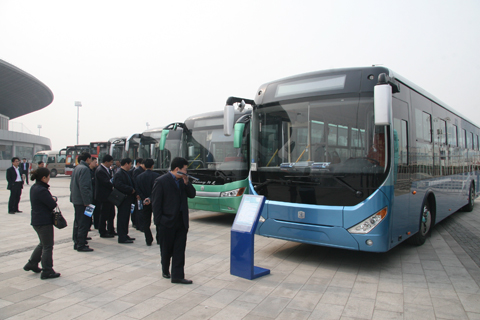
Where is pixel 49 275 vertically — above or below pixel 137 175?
below

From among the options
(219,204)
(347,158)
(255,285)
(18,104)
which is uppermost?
(18,104)

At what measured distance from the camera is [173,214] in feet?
16.3

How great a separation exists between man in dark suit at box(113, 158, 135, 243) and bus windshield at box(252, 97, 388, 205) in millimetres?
2834

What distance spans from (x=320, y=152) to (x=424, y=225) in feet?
10.5

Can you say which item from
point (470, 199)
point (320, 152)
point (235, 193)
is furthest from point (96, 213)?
point (470, 199)

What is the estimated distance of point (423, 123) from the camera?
699 centimetres

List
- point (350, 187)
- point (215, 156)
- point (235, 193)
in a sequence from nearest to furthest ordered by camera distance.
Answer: point (350, 187) → point (235, 193) → point (215, 156)

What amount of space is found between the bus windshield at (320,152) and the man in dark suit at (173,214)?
1.77 m

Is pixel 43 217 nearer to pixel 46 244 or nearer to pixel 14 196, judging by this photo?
pixel 46 244

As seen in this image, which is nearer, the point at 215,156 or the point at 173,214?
the point at 173,214

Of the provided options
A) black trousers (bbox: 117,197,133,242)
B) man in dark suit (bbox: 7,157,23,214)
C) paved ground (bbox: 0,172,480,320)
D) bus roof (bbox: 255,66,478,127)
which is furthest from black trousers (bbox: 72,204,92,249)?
man in dark suit (bbox: 7,157,23,214)

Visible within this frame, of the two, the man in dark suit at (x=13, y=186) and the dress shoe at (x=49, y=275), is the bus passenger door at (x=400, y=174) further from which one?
the man in dark suit at (x=13, y=186)

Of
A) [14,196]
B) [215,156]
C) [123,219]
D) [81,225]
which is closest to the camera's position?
[81,225]

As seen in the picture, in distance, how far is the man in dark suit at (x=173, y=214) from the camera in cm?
499
